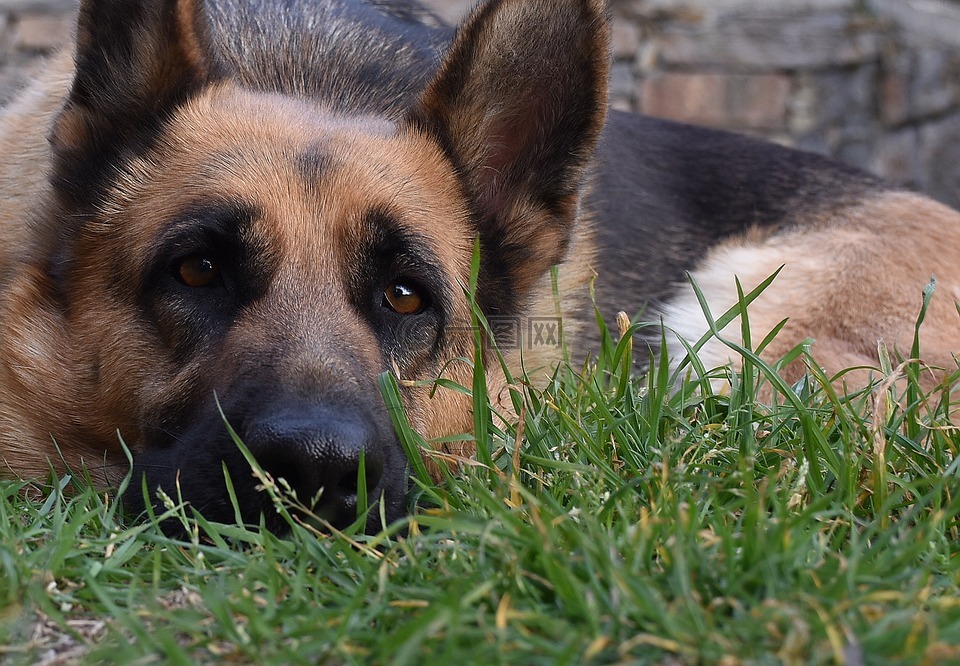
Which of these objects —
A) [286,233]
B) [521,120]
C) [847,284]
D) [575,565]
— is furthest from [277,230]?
[847,284]

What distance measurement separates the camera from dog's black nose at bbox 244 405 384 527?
85.3 inches

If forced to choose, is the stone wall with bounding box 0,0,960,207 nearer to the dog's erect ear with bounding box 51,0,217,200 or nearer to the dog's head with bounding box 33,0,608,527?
the dog's head with bounding box 33,0,608,527

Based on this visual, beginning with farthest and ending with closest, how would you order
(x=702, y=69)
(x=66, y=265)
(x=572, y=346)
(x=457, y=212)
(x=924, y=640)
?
(x=702, y=69) < (x=572, y=346) < (x=457, y=212) < (x=66, y=265) < (x=924, y=640)

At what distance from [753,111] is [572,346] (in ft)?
16.1

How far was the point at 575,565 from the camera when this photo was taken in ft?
5.82

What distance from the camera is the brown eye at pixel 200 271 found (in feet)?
8.64

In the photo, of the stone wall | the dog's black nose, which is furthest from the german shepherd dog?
the stone wall

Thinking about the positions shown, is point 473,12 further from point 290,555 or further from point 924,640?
point 924,640

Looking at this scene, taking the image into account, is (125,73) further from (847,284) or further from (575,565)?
(847,284)

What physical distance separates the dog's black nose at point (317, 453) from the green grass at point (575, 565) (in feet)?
0.37

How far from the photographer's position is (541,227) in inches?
127

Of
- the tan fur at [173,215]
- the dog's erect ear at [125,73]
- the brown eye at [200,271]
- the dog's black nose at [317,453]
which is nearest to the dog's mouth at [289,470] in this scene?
the dog's black nose at [317,453]

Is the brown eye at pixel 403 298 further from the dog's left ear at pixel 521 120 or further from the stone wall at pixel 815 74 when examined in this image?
the stone wall at pixel 815 74

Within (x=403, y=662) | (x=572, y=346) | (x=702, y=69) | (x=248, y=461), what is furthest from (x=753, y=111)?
(x=403, y=662)
